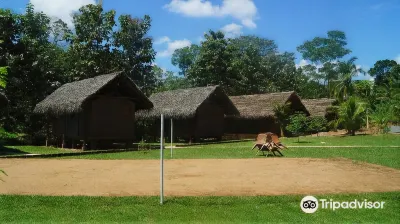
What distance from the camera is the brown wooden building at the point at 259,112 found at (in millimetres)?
26375

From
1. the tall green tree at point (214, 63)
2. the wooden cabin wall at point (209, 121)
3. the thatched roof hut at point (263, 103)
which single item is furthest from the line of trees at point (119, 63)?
the wooden cabin wall at point (209, 121)

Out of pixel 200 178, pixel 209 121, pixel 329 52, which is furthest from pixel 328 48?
pixel 200 178

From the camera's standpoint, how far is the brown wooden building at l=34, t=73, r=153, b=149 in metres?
17.3

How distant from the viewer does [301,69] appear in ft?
157

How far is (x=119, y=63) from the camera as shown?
2803 centimetres

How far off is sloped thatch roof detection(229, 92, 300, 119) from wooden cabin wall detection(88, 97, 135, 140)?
10.4 m

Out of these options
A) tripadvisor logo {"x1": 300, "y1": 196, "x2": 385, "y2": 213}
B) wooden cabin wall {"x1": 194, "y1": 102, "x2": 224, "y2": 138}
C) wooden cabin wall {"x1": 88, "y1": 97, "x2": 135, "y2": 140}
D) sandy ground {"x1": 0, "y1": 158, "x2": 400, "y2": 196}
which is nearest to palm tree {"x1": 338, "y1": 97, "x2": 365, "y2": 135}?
wooden cabin wall {"x1": 194, "y1": 102, "x2": 224, "y2": 138}

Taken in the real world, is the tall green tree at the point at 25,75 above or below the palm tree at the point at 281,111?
above

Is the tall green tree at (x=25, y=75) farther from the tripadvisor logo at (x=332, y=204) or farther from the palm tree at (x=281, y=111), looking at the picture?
the tripadvisor logo at (x=332, y=204)

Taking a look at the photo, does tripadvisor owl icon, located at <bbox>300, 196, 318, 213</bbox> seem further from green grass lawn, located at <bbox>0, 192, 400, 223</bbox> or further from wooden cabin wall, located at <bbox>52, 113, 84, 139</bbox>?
wooden cabin wall, located at <bbox>52, 113, 84, 139</bbox>

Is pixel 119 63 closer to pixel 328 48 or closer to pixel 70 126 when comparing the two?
pixel 70 126

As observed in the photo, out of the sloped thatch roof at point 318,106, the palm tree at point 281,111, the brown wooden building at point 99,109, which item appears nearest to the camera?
the brown wooden building at point 99,109

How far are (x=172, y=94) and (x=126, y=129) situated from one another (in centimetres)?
716

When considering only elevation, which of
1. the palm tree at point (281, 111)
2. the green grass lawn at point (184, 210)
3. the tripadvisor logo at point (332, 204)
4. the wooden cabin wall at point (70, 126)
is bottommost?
the green grass lawn at point (184, 210)
